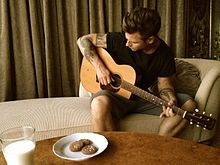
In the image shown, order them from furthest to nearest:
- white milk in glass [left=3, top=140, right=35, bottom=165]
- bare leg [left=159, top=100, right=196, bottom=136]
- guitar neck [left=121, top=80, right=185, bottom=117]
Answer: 1. bare leg [left=159, top=100, right=196, bottom=136]
2. guitar neck [left=121, top=80, right=185, bottom=117]
3. white milk in glass [left=3, top=140, right=35, bottom=165]

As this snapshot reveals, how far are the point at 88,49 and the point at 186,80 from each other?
2.51 feet

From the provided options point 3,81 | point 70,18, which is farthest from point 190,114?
point 3,81

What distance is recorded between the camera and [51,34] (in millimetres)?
2590

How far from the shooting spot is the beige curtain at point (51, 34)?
2494 mm

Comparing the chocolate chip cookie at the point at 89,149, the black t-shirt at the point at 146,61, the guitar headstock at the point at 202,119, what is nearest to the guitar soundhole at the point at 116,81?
the black t-shirt at the point at 146,61

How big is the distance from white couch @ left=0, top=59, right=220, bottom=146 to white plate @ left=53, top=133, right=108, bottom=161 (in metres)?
0.50

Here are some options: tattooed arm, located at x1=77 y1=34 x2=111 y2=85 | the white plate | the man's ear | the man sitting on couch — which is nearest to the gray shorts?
the man sitting on couch

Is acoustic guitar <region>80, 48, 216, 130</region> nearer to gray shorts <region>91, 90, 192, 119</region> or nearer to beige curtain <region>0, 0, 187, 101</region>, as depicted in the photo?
gray shorts <region>91, 90, 192, 119</region>

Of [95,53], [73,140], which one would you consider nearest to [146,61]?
[95,53]

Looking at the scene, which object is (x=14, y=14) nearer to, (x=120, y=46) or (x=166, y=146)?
(x=120, y=46)

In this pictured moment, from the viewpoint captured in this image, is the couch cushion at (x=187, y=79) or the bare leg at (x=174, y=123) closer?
the bare leg at (x=174, y=123)

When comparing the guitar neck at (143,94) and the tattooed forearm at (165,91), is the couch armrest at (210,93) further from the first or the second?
the guitar neck at (143,94)

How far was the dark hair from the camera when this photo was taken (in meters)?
1.75

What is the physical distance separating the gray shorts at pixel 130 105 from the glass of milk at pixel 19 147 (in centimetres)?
83
